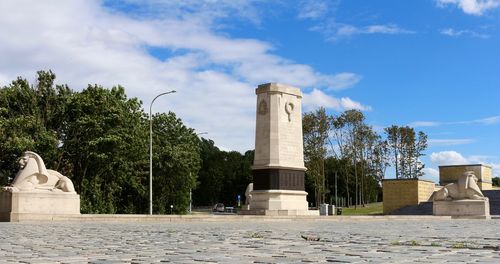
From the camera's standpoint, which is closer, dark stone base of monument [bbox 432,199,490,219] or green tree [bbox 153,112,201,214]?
dark stone base of monument [bbox 432,199,490,219]

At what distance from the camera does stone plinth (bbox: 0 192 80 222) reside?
2280 centimetres

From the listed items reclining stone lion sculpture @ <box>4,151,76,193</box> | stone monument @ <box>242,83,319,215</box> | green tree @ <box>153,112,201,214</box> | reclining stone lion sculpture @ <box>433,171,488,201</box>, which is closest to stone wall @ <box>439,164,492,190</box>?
reclining stone lion sculpture @ <box>433,171,488,201</box>

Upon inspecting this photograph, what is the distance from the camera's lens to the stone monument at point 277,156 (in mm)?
32156

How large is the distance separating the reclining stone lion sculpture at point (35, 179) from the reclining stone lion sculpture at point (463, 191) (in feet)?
71.0

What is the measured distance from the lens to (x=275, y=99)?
32.9 metres

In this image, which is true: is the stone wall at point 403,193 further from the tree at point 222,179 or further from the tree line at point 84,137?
the tree at point 222,179

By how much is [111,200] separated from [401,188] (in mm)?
26176

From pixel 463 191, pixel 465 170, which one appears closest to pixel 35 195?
pixel 463 191

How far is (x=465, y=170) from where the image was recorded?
5731cm

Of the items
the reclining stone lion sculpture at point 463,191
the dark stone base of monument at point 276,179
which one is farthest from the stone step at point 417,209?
the dark stone base of monument at point 276,179

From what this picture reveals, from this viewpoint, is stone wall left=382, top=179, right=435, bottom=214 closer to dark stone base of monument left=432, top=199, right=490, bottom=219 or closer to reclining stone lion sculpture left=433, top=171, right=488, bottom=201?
reclining stone lion sculpture left=433, top=171, right=488, bottom=201

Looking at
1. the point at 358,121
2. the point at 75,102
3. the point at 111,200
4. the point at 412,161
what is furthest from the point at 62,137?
the point at 412,161

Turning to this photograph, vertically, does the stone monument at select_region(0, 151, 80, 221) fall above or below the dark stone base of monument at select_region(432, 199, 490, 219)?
above

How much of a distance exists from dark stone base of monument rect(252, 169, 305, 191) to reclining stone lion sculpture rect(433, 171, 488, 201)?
8820 mm
